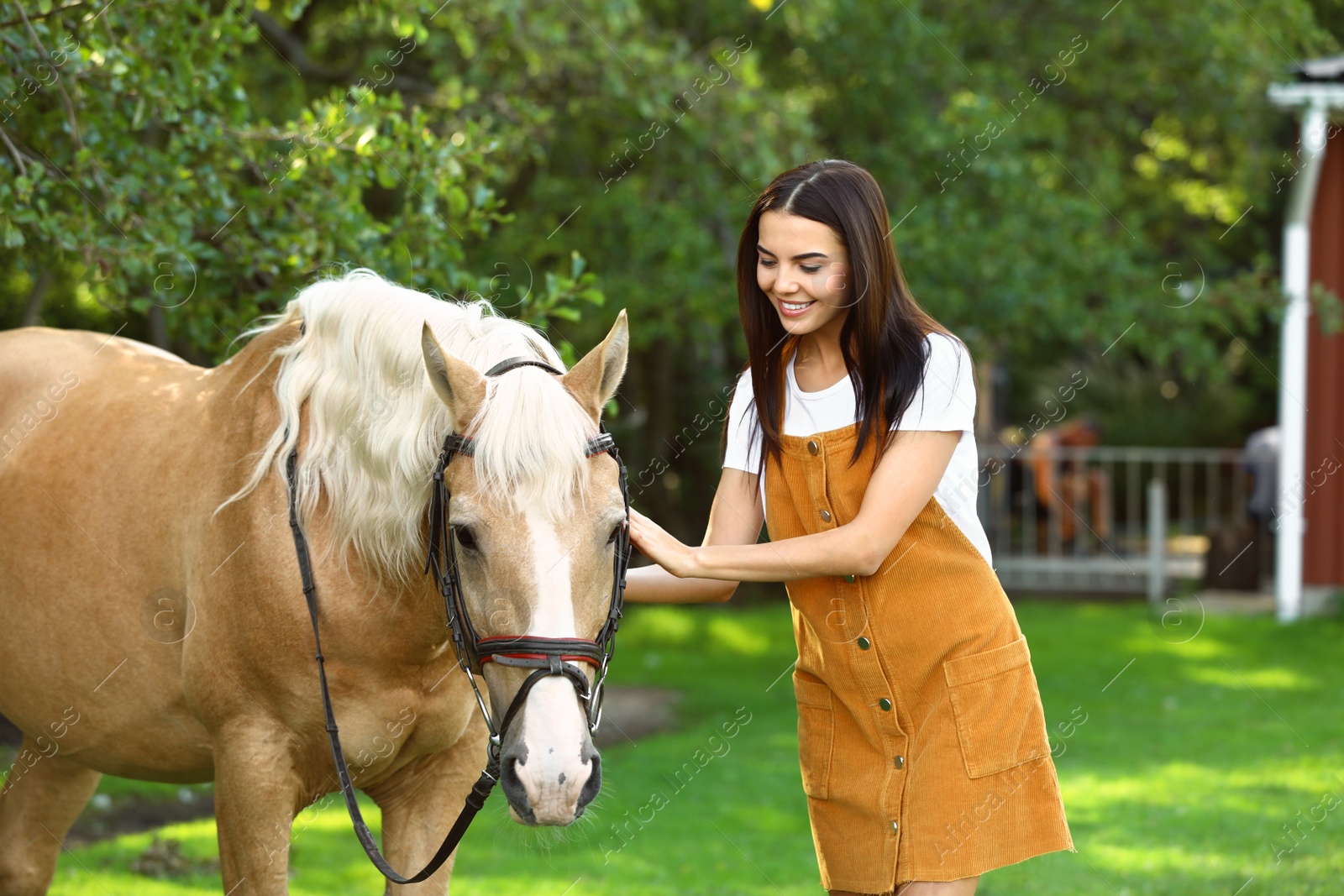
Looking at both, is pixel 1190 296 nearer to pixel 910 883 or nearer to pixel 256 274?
pixel 256 274

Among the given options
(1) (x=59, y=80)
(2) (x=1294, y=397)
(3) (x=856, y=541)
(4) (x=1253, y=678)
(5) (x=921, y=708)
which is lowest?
(4) (x=1253, y=678)

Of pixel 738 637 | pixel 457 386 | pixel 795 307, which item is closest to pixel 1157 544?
pixel 738 637

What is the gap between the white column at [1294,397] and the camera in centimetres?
1045

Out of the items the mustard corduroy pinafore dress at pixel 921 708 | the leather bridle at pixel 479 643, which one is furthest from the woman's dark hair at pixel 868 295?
the leather bridle at pixel 479 643

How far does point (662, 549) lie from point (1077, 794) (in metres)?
4.69

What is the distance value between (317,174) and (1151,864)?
4187 millimetres

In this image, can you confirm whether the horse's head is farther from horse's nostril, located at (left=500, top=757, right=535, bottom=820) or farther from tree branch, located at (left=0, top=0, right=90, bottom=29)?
tree branch, located at (left=0, top=0, right=90, bottom=29)

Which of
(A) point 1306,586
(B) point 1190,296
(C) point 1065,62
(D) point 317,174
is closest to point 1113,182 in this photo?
(C) point 1065,62

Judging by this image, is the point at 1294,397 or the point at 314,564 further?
the point at 1294,397

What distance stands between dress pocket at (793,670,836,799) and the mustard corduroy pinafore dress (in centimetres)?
2

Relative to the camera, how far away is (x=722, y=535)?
8.96ft

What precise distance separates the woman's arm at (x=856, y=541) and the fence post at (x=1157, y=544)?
985cm

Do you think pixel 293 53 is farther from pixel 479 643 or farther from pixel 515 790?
pixel 515 790

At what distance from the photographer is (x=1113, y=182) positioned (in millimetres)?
11430
